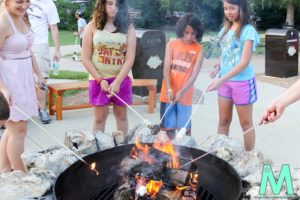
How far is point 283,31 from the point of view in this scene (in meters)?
8.10

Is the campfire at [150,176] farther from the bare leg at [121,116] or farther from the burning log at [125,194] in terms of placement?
the bare leg at [121,116]

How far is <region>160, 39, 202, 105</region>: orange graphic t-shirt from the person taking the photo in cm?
396

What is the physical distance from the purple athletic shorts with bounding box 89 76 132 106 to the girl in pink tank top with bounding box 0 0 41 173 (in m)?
0.58

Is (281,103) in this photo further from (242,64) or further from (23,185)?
(23,185)

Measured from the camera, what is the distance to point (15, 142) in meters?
3.37

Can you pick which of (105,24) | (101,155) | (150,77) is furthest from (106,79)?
(150,77)

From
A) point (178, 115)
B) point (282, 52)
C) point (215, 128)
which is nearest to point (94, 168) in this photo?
point (178, 115)

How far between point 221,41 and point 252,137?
981 mm

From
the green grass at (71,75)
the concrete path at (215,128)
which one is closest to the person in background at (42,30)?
the concrete path at (215,128)

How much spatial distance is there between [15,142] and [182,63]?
1.74 meters

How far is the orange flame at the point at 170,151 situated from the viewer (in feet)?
9.55

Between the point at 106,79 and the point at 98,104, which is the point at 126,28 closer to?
the point at 106,79

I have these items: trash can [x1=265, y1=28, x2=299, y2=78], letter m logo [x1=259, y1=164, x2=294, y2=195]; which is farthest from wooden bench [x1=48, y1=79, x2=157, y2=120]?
trash can [x1=265, y1=28, x2=299, y2=78]

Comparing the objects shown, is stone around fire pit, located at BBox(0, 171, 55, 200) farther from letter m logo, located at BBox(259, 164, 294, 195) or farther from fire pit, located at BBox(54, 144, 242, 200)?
letter m logo, located at BBox(259, 164, 294, 195)
